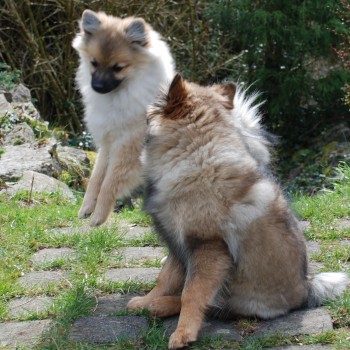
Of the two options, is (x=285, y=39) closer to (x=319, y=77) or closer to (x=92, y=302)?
(x=319, y=77)

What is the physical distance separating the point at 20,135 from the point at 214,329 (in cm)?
455

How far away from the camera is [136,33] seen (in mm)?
4824

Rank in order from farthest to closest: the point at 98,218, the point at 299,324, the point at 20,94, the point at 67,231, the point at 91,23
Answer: the point at 20,94 → the point at 91,23 → the point at 67,231 → the point at 98,218 → the point at 299,324

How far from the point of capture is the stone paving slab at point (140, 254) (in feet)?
13.5

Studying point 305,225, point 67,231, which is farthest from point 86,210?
point 305,225

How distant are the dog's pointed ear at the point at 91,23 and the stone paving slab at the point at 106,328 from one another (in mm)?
2397

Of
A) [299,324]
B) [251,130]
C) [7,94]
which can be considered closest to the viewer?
[299,324]

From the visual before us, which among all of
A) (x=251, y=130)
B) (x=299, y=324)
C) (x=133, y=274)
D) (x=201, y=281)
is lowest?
(x=133, y=274)

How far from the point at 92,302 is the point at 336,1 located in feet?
21.0

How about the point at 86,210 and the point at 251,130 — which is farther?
the point at 86,210

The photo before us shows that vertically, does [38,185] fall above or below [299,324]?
below

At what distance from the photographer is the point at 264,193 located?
3139 mm

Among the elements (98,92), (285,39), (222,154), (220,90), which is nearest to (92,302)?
(222,154)

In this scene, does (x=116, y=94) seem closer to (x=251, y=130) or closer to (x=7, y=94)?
(x=251, y=130)
